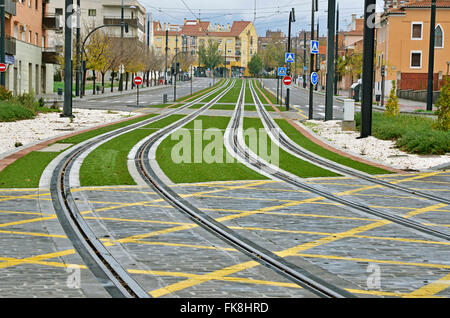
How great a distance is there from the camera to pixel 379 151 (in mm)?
23234

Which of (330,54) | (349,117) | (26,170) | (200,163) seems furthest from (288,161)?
(330,54)

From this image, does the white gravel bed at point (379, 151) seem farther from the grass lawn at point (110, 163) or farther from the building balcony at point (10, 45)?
the building balcony at point (10, 45)

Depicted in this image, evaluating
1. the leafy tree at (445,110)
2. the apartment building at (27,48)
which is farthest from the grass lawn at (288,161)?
the apartment building at (27,48)

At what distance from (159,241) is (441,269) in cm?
357

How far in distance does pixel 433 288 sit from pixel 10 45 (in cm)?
5658

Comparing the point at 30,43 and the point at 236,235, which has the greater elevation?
the point at 30,43

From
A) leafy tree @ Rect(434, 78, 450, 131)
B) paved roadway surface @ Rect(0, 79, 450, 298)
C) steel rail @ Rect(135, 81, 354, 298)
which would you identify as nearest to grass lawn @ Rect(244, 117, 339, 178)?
paved roadway surface @ Rect(0, 79, 450, 298)

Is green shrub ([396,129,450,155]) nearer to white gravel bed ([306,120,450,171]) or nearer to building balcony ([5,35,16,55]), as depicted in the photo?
white gravel bed ([306,120,450,171])

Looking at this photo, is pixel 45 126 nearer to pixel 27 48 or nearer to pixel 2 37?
pixel 2 37

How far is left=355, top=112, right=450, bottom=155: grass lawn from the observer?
21.5 m

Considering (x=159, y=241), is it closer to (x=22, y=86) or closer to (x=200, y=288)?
(x=200, y=288)

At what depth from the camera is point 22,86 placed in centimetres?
6781

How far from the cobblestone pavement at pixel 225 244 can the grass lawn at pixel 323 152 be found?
3926 millimetres
